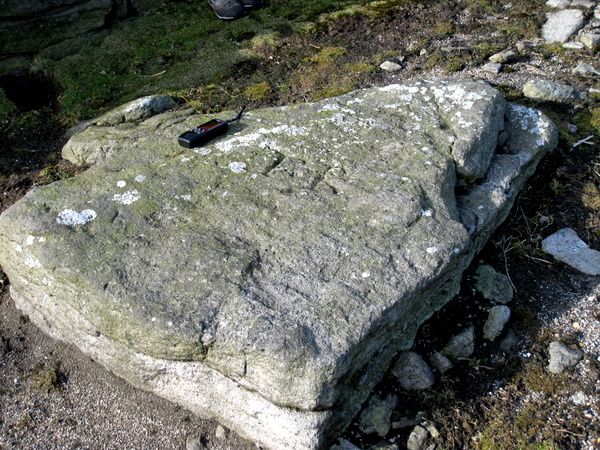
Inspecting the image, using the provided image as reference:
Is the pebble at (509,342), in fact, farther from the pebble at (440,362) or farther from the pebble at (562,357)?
the pebble at (440,362)

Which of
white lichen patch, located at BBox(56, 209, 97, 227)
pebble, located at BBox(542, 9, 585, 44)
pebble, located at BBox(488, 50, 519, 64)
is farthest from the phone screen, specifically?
pebble, located at BBox(542, 9, 585, 44)

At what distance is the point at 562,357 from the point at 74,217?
3.76m

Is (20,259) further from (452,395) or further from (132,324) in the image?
(452,395)

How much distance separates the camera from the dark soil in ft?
11.4

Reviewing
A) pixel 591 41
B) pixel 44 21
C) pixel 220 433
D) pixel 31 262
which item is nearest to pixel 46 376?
pixel 31 262

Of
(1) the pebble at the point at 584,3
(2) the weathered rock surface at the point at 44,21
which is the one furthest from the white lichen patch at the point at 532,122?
(2) the weathered rock surface at the point at 44,21

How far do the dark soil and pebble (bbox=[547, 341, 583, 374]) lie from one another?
8 centimetres

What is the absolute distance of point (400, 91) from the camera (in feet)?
17.7

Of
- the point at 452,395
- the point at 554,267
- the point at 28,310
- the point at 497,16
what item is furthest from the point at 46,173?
the point at 497,16

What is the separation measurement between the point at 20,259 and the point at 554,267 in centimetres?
435

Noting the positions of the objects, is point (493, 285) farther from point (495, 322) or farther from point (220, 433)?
point (220, 433)

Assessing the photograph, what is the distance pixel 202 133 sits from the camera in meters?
4.70

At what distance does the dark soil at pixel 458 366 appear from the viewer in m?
3.48

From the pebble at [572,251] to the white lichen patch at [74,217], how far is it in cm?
388
